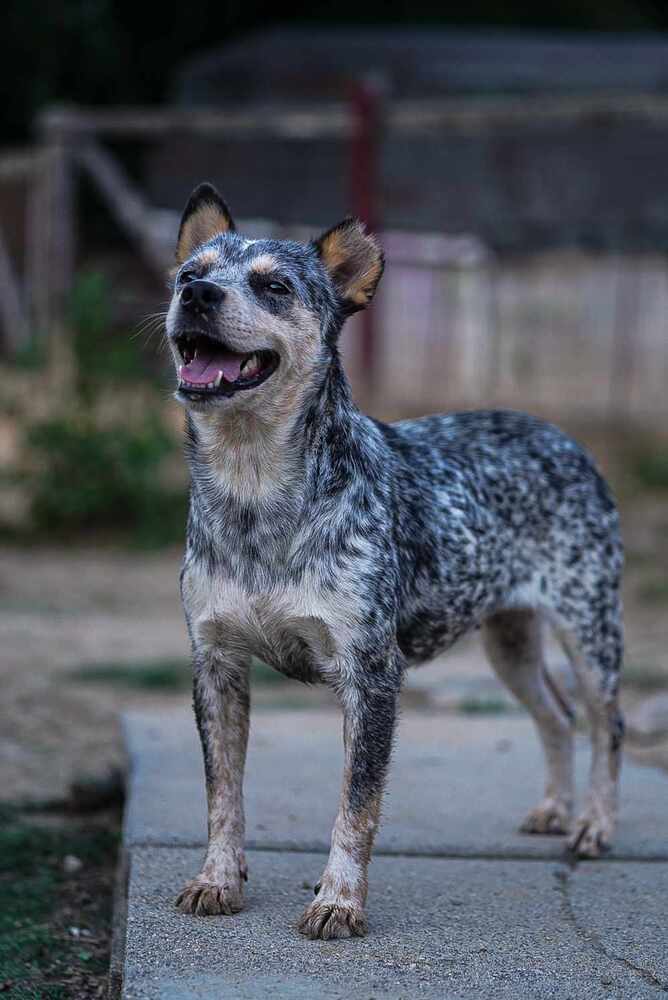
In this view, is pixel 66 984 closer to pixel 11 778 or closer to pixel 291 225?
pixel 11 778

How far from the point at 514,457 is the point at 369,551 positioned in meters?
1.06

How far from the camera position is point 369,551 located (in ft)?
13.2

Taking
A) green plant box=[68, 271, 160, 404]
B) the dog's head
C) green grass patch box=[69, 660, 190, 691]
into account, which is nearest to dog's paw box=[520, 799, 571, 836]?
the dog's head

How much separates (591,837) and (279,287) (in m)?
2.00

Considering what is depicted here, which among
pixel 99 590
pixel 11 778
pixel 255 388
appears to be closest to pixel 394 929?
pixel 255 388

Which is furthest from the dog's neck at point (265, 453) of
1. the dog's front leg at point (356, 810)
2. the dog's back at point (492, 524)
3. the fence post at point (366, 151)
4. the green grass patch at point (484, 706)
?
the fence post at point (366, 151)

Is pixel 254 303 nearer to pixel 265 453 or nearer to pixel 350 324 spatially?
pixel 265 453

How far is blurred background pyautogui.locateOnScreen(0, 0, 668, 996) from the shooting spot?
7.66 m

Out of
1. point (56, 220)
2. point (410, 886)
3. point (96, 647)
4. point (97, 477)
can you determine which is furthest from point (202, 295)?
point (56, 220)

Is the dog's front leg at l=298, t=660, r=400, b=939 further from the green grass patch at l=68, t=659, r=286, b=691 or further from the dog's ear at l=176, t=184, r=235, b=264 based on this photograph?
the green grass patch at l=68, t=659, r=286, b=691

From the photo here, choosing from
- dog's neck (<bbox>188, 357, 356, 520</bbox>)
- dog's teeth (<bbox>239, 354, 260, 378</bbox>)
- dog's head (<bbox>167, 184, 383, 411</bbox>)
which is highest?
dog's head (<bbox>167, 184, 383, 411</bbox>)

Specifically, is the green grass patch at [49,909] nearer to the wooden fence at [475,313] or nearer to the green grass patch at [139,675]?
the green grass patch at [139,675]

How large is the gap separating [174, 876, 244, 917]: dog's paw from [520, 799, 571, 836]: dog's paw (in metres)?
1.30

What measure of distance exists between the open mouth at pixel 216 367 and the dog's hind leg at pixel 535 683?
1593 millimetres
